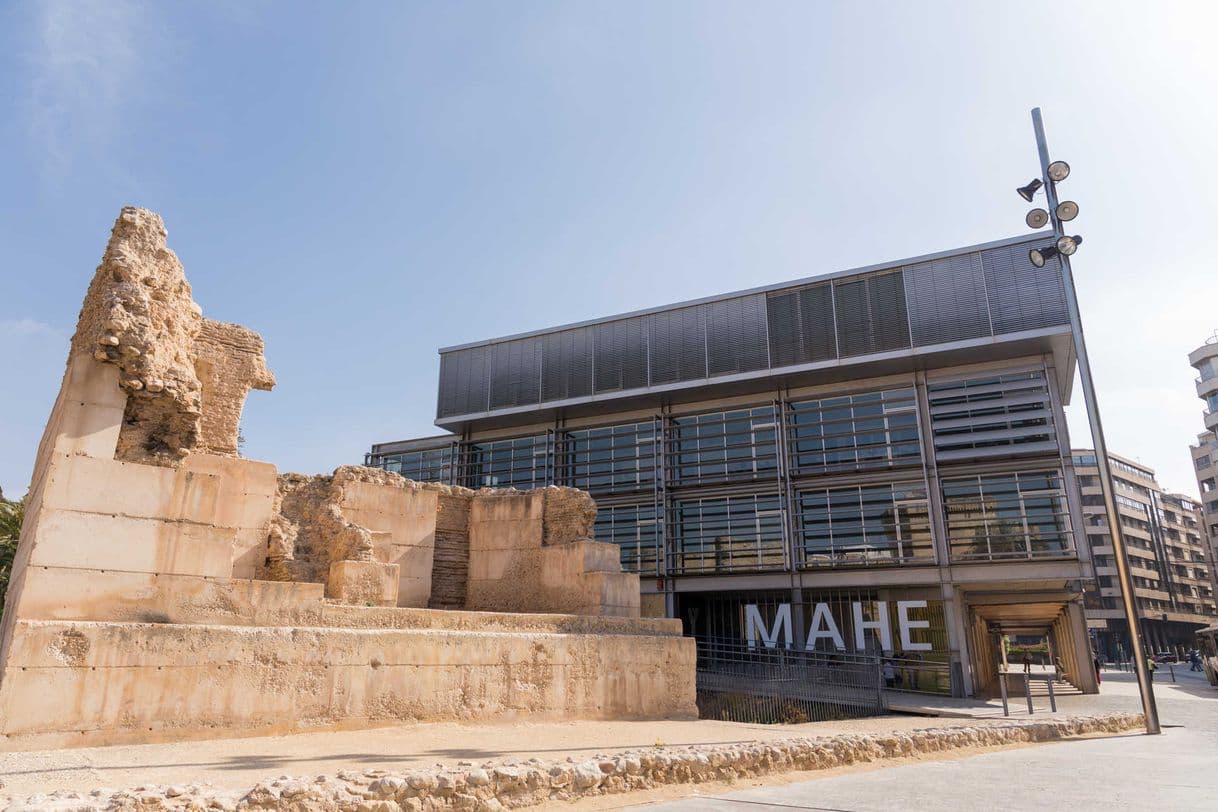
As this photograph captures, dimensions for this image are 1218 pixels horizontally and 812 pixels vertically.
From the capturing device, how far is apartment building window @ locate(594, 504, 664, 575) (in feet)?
99.1

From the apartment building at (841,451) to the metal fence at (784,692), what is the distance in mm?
5392

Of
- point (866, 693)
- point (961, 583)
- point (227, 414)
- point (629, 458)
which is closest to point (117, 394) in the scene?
point (227, 414)

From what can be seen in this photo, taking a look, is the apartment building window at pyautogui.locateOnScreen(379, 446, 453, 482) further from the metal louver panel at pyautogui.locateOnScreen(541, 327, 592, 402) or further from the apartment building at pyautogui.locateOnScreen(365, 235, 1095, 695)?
the metal louver panel at pyautogui.locateOnScreen(541, 327, 592, 402)

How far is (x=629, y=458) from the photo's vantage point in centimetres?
3173

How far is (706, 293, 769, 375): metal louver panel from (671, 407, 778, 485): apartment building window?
78.2 inches

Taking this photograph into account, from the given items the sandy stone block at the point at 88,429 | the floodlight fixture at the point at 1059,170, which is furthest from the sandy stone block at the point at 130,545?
the floodlight fixture at the point at 1059,170

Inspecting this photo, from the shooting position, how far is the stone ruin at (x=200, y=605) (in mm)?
8914

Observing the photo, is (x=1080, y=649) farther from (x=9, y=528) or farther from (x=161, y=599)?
(x=9, y=528)

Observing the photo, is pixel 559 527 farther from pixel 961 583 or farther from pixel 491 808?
pixel 961 583

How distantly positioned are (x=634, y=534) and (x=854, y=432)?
969 centimetres

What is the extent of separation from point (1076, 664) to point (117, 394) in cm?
3064

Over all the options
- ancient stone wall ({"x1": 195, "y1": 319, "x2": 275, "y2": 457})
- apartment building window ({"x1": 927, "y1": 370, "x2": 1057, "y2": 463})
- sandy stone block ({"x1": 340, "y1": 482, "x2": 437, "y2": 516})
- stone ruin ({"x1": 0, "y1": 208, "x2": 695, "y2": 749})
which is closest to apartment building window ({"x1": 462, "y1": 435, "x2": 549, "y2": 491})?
sandy stone block ({"x1": 340, "y1": 482, "x2": 437, "y2": 516})

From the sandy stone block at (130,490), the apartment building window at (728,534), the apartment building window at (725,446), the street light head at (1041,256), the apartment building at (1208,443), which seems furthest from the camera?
the apartment building at (1208,443)

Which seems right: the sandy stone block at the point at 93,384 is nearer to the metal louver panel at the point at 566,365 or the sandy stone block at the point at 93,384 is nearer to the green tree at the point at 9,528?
the green tree at the point at 9,528
